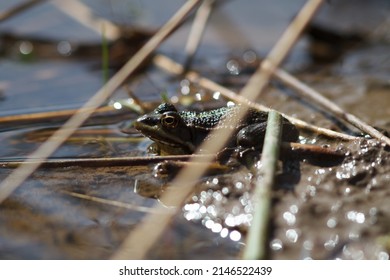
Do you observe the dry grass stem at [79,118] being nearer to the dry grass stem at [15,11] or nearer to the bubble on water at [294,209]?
the bubble on water at [294,209]

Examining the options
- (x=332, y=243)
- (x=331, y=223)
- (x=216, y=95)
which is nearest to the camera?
(x=332, y=243)

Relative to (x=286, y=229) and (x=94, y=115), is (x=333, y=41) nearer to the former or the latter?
(x=94, y=115)

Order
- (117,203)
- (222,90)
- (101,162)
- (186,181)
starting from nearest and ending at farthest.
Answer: (117,203) < (186,181) < (101,162) < (222,90)

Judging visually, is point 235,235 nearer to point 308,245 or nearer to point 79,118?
point 308,245

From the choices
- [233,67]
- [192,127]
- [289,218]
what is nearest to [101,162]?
[192,127]

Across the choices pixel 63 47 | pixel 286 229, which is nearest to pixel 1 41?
pixel 63 47

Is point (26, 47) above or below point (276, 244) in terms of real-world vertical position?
above

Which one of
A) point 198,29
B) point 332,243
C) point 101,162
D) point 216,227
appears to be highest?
point 198,29
